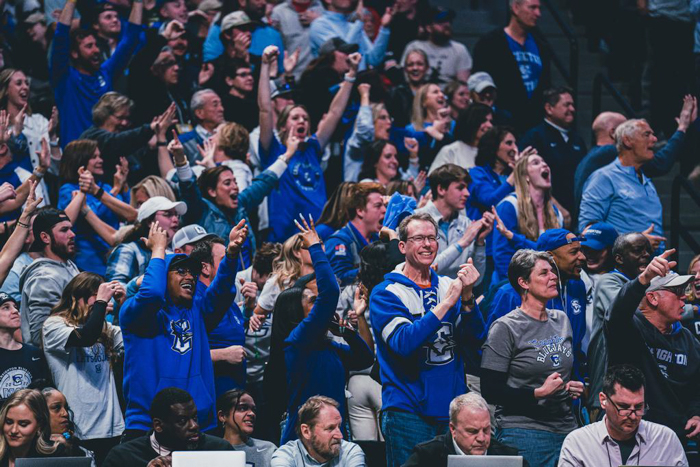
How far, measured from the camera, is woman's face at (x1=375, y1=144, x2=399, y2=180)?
10500mm

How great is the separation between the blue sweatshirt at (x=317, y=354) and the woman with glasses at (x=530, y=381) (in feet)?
3.04

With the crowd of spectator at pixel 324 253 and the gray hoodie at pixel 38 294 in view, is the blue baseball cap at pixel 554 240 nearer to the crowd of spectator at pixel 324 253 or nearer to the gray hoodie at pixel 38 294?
the crowd of spectator at pixel 324 253

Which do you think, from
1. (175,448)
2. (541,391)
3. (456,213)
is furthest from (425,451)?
(456,213)

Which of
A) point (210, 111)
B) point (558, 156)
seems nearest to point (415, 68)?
point (558, 156)

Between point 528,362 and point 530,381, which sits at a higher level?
point 528,362

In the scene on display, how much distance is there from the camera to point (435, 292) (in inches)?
281

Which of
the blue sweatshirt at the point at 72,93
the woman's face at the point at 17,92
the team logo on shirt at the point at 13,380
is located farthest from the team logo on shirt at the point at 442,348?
the blue sweatshirt at the point at 72,93

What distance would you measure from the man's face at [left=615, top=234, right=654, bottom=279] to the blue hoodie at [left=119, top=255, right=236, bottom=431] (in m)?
2.88

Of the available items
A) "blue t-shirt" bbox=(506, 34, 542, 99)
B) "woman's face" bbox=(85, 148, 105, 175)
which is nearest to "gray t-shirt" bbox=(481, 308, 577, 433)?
→ "woman's face" bbox=(85, 148, 105, 175)

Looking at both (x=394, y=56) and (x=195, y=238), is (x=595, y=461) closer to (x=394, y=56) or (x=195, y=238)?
(x=195, y=238)

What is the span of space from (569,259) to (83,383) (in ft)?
10.5

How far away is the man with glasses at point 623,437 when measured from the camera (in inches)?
259

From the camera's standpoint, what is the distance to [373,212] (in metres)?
8.95

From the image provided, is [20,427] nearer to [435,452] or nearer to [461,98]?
[435,452]
